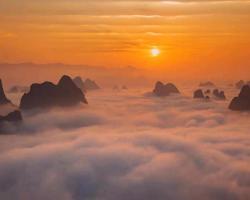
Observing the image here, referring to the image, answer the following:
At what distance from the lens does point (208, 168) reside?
106m

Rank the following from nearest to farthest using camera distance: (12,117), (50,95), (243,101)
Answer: (12,117)
(50,95)
(243,101)

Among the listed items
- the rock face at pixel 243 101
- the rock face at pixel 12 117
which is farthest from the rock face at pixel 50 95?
the rock face at pixel 243 101

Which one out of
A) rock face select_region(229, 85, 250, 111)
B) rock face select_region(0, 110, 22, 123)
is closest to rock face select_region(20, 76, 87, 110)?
rock face select_region(0, 110, 22, 123)

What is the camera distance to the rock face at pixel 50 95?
489ft

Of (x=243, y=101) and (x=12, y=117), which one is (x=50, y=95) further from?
(x=243, y=101)

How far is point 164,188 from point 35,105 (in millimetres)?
71230

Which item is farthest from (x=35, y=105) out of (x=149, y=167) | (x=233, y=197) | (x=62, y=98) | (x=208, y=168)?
(x=233, y=197)

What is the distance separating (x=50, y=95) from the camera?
154625 mm

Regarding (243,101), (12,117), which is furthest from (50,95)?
(243,101)

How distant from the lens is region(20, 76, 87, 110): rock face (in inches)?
5871

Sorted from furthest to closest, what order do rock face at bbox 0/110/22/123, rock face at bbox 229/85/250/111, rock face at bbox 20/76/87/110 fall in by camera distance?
1. rock face at bbox 229/85/250/111
2. rock face at bbox 20/76/87/110
3. rock face at bbox 0/110/22/123

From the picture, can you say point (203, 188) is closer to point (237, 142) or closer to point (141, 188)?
point (141, 188)

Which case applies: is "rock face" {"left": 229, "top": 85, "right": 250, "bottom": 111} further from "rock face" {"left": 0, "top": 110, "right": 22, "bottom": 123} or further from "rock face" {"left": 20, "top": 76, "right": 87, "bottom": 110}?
"rock face" {"left": 0, "top": 110, "right": 22, "bottom": 123}

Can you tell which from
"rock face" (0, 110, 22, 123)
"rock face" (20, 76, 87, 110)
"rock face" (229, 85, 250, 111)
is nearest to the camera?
"rock face" (0, 110, 22, 123)
